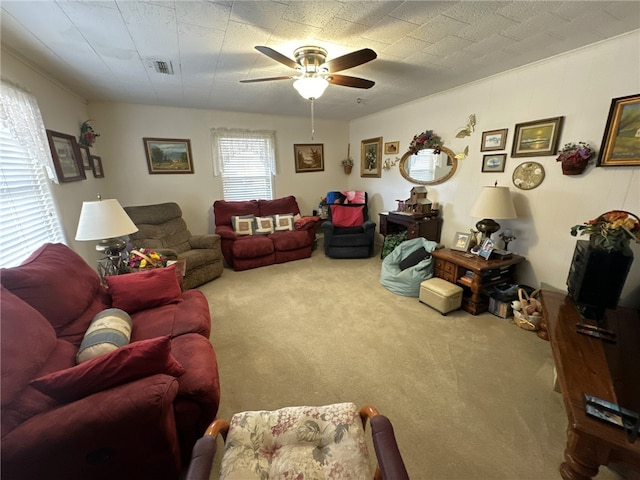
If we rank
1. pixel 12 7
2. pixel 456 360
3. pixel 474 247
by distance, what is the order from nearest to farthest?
pixel 12 7 → pixel 456 360 → pixel 474 247

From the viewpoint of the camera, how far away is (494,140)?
2.90 meters

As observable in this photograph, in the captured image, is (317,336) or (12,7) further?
(317,336)

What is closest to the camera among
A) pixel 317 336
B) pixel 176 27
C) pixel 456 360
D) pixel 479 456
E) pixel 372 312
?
pixel 479 456

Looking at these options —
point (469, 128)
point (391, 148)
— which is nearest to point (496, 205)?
point (469, 128)

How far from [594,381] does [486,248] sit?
1716 millimetres

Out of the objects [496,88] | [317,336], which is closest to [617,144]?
[496,88]

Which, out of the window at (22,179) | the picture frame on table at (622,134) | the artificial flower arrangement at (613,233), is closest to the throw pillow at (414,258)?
the artificial flower arrangement at (613,233)

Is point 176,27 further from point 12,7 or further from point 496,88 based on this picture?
point 496,88

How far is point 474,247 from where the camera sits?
9.40 feet

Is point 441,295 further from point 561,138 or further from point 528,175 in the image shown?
point 561,138

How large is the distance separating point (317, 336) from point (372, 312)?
2.21 feet

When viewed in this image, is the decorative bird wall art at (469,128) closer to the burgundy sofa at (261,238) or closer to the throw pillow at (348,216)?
the throw pillow at (348,216)

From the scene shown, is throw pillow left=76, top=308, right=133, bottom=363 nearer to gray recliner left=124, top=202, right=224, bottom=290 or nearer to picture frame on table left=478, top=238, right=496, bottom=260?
gray recliner left=124, top=202, right=224, bottom=290

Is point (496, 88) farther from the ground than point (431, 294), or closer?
farther from the ground
